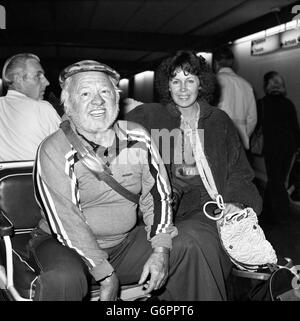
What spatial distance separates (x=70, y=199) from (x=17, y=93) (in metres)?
1.23

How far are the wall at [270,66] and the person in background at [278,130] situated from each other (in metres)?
1.87

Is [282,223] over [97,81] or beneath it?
beneath

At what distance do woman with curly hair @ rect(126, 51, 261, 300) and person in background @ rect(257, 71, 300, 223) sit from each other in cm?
181

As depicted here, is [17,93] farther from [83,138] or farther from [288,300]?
[288,300]

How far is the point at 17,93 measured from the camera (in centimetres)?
255

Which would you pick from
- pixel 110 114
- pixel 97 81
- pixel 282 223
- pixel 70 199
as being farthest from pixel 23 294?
pixel 282 223

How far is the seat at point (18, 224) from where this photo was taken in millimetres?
1675

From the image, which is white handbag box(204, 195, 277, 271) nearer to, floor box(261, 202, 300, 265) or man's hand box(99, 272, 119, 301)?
man's hand box(99, 272, 119, 301)

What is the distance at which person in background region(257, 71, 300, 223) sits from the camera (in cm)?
396

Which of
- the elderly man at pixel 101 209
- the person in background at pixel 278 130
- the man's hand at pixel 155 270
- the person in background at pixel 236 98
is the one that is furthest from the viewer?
the person in background at pixel 278 130

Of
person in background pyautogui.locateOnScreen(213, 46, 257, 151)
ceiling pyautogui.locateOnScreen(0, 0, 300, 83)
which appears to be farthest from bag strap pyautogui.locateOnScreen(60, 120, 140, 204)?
ceiling pyautogui.locateOnScreen(0, 0, 300, 83)

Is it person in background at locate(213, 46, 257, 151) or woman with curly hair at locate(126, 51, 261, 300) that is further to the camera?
person in background at locate(213, 46, 257, 151)

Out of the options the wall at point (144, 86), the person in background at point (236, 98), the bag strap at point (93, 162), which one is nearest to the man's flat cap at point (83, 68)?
the bag strap at point (93, 162)

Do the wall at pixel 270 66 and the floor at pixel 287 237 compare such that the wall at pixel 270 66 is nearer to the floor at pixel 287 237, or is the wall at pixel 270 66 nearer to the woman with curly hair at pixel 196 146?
the floor at pixel 287 237
